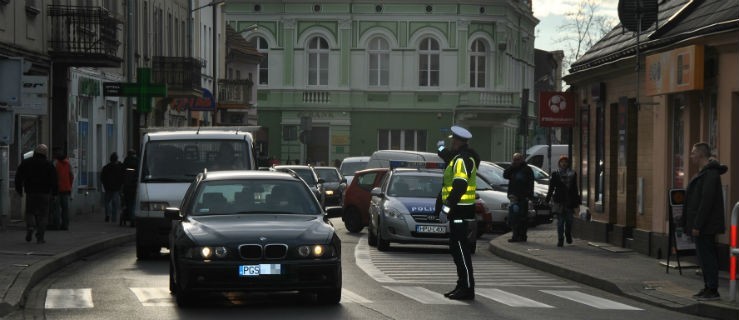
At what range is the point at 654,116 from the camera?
1003 inches

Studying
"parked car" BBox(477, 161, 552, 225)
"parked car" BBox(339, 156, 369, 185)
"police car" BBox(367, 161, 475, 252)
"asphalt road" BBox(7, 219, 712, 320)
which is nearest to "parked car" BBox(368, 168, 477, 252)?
"police car" BBox(367, 161, 475, 252)

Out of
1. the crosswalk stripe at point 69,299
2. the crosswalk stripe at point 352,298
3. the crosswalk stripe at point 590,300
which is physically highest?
the crosswalk stripe at point 352,298

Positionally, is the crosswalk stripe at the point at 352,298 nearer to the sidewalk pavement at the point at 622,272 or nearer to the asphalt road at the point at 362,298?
the asphalt road at the point at 362,298

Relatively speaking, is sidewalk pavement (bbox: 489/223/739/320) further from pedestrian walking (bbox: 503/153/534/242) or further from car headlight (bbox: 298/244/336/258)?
car headlight (bbox: 298/244/336/258)

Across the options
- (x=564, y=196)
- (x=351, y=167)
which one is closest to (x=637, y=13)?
(x=564, y=196)

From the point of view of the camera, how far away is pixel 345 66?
79000mm

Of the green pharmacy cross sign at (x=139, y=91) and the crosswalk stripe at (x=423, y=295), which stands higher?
the green pharmacy cross sign at (x=139, y=91)

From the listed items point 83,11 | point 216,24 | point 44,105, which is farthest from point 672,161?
point 216,24

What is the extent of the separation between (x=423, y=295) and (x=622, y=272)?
181 inches

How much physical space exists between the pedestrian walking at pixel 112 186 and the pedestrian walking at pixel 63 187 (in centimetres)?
354

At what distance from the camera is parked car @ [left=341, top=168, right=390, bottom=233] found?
33625mm

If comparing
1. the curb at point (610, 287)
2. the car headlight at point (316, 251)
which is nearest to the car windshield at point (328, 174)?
the curb at point (610, 287)

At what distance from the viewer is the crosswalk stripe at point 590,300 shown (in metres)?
17.1

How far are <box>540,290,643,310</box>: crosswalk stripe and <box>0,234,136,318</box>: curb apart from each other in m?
6.18
